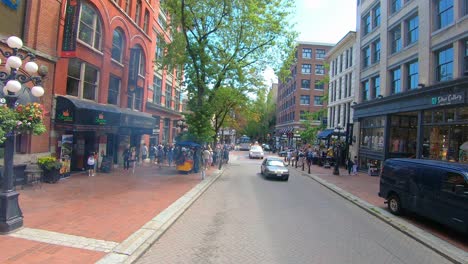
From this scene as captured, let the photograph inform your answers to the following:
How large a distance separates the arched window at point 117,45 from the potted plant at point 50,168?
9765mm

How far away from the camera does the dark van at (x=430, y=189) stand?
7.73 m

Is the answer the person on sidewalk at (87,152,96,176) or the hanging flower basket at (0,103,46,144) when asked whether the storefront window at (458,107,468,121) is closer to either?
the hanging flower basket at (0,103,46,144)

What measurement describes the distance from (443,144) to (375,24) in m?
13.2

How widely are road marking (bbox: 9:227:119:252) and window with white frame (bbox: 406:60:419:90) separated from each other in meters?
20.4

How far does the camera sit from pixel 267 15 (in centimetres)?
2083

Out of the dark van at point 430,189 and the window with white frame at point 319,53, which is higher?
the window with white frame at point 319,53

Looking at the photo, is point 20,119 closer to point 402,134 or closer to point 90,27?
point 90,27

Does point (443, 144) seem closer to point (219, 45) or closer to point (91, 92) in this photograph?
point (219, 45)

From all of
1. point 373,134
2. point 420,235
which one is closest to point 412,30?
point 373,134

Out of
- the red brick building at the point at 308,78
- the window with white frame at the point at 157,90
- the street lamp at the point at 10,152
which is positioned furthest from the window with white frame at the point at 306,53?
the street lamp at the point at 10,152

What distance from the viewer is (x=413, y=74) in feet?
66.7

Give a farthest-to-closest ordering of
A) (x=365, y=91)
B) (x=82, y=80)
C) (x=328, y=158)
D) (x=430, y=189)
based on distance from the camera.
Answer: (x=328, y=158) < (x=365, y=91) < (x=82, y=80) < (x=430, y=189)

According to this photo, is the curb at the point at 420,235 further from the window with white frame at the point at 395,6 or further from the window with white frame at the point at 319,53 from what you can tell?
the window with white frame at the point at 319,53

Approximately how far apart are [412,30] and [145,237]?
2171 centimetres
